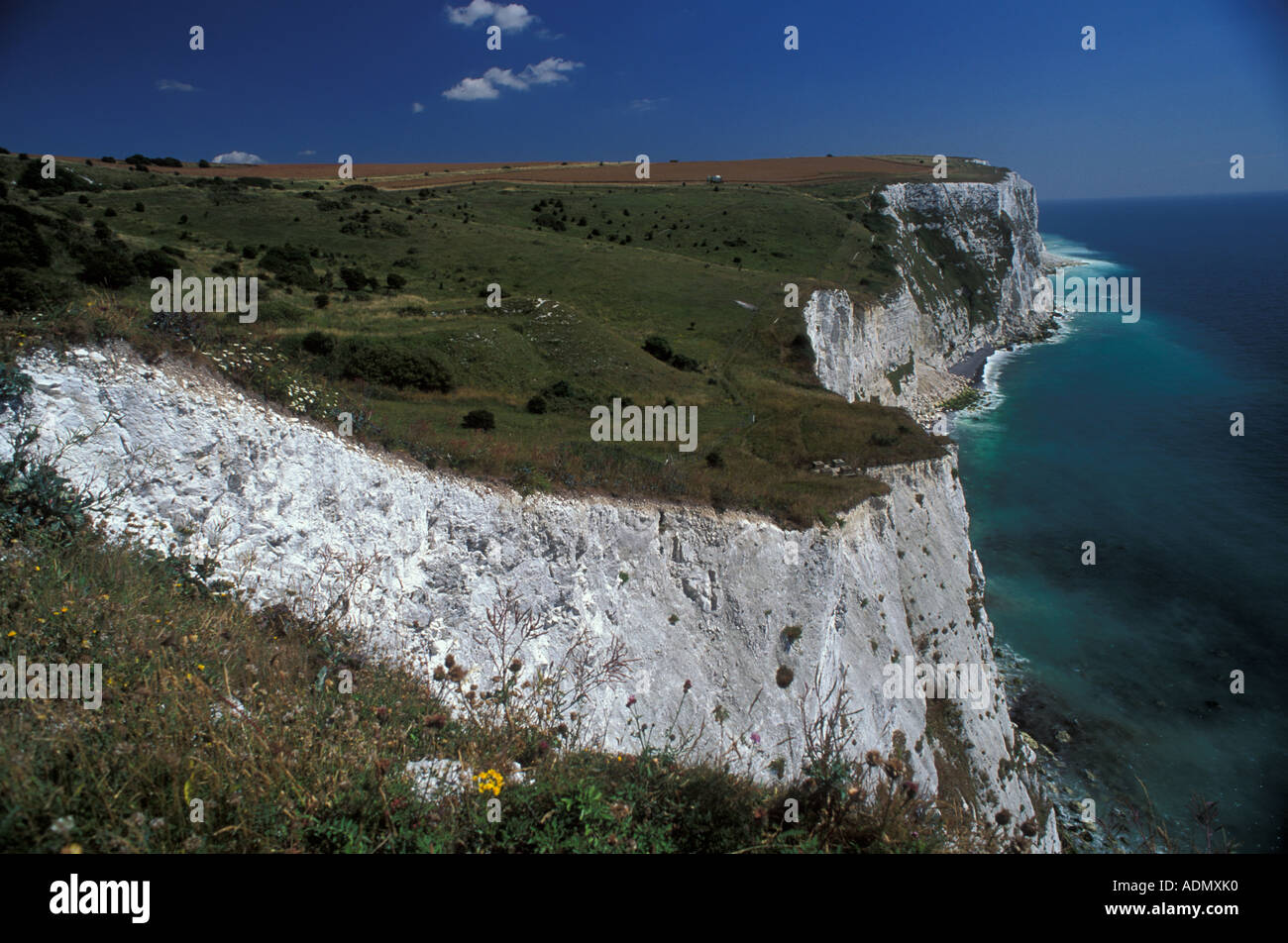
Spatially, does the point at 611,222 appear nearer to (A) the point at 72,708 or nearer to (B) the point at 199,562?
(B) the point at 199,562

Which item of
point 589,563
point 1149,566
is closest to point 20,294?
point 589,563

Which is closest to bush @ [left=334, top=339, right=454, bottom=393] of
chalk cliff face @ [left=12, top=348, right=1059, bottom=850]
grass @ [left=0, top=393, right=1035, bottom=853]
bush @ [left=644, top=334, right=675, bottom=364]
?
chalk cliff face @ [left=12, top=348, right=1059, bottom=850]

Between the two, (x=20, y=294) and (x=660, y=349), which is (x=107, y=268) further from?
(x=660, y=349)

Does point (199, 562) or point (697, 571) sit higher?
point (199, 562)

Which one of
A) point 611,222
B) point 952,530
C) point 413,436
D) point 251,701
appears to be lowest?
point 952,530

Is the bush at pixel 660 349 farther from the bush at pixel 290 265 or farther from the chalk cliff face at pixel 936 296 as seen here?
the bush at pixel 290 265

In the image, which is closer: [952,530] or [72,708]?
[72,708]

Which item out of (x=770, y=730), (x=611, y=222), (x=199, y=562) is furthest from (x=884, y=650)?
A: (x=611, y=222)

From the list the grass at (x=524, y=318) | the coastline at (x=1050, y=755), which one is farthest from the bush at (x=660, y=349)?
the coastline at (x=1050, y=755)
